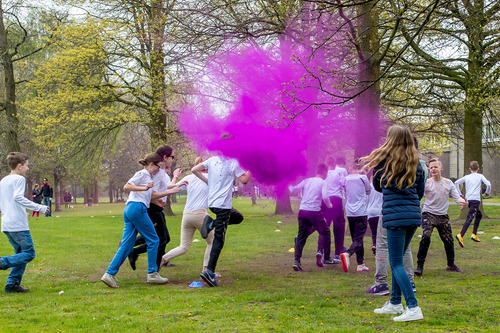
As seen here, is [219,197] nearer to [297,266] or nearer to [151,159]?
[151,159]

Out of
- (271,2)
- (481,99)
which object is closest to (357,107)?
(271,2)

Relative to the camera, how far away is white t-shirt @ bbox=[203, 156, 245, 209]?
663cm

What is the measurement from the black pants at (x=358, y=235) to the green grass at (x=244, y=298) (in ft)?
1.42

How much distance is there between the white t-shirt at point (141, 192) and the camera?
660 centimetres

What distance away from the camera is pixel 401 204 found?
4773mm

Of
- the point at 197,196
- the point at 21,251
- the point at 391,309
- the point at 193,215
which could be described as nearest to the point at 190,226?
the point at 193,215

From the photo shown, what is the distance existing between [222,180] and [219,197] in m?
0.26

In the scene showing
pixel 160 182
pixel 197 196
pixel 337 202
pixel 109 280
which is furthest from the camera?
pixel 337 202

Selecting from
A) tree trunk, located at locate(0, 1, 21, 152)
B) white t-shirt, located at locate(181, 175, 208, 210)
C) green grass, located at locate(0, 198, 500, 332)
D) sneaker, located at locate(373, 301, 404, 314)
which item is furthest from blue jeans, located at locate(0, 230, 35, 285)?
tree trunk, located at locate(0, 1, 21, 152)

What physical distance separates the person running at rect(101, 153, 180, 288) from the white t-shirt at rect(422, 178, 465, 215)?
4364 millimetres

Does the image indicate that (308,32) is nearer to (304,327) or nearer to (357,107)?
(357,107)

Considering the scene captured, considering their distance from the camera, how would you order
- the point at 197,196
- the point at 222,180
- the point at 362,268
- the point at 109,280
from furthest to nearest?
the point at 362,268, the point at 197,196, the point at 222,180, the point at 109,280

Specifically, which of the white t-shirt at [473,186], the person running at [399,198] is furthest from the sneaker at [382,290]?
the white t-shirt at [473,186]

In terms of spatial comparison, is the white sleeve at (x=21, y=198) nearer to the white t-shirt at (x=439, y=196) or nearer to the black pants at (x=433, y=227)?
the black pants at (x=433, y=227)
